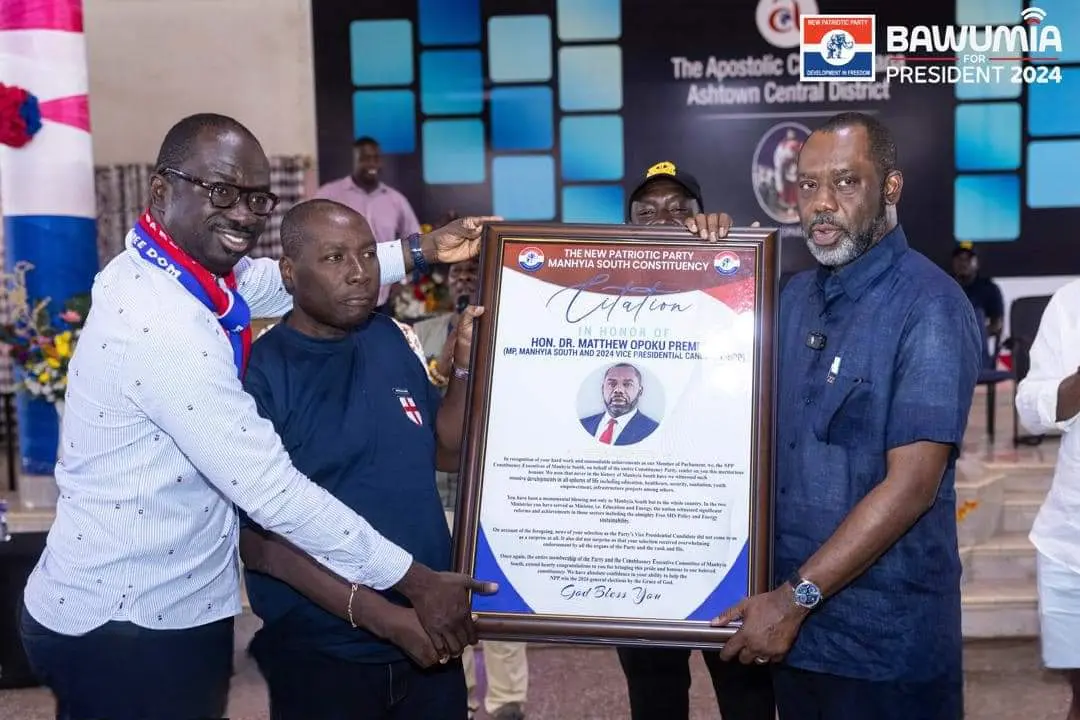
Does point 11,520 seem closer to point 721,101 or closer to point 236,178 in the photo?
point 236,178

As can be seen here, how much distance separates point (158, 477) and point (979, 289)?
7.00m

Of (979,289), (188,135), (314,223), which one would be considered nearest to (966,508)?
(979,289)

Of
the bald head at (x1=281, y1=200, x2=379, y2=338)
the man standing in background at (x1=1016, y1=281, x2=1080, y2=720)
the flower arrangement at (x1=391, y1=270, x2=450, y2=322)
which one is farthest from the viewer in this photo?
the flower arrangement at (x1=391, y1=270, x2=450, y2=322)

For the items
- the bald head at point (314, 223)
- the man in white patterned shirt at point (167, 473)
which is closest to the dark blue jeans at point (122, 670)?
the man in white patterned shirt at point (167, 473)

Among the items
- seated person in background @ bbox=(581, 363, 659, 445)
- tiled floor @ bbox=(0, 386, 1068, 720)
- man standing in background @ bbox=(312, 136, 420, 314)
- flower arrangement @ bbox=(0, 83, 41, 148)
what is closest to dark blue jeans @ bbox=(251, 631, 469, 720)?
seated person in background @ bbox=(581, 363, 659, 445)

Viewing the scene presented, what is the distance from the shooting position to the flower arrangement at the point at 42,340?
543 cm

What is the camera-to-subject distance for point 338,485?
2.16 metres

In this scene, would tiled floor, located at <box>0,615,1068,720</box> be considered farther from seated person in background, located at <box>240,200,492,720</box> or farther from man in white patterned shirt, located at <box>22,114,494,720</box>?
man in white patterned shirt, located at <box>22,114,494,720</box>

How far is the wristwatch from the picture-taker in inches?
82.1

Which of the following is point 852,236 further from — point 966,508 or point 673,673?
point 966,508

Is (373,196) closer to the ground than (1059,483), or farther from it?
farther from it

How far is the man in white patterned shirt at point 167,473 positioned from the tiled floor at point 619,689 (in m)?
1.69

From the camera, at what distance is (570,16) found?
342 inches

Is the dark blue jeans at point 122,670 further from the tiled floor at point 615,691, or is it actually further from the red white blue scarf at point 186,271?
the tiled floor at point 615,691
